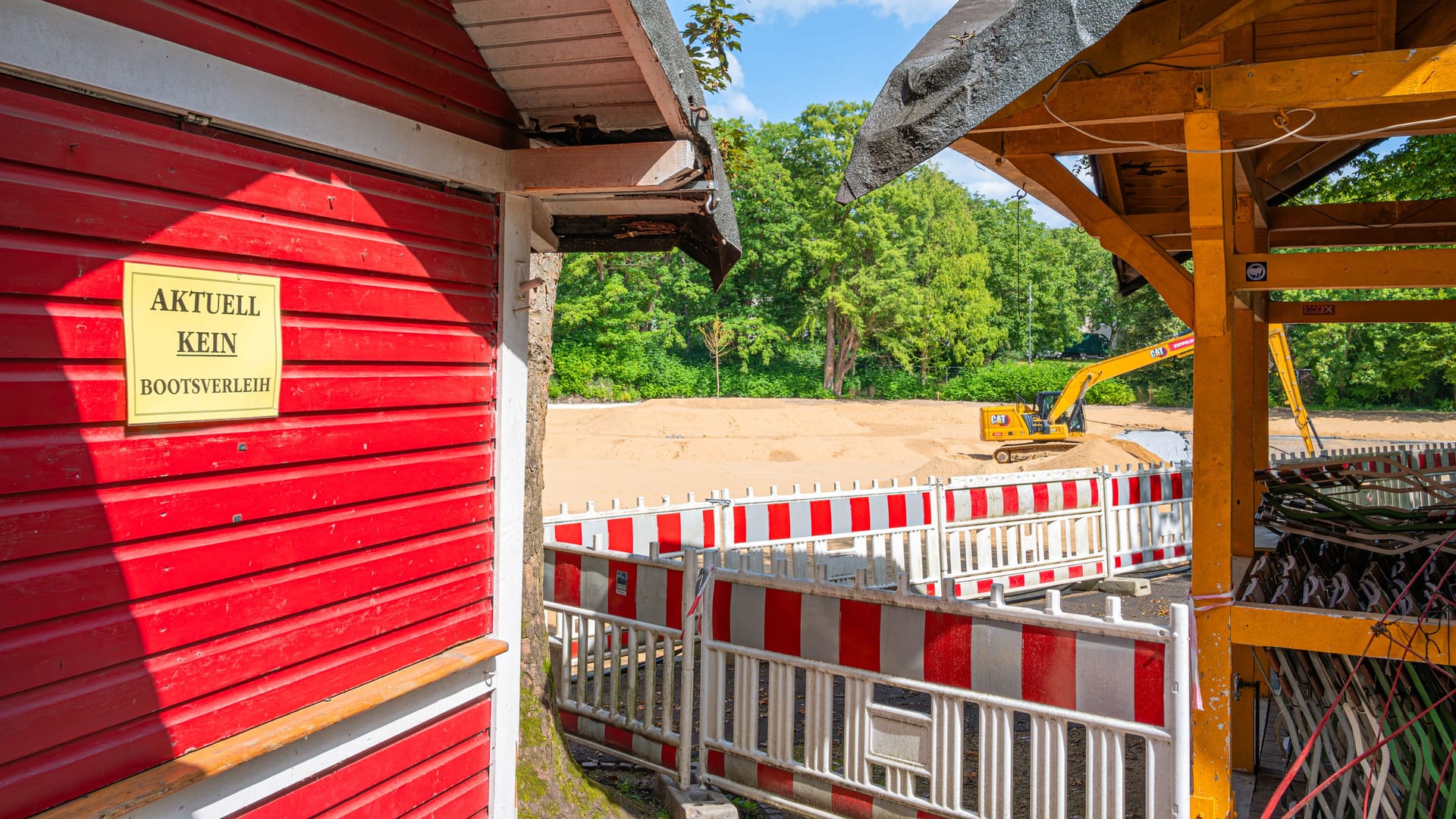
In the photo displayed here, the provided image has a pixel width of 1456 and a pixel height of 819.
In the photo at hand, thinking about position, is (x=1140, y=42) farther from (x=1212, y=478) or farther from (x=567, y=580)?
(x=567, y=580)

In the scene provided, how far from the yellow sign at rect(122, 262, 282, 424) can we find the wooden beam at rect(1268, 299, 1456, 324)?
6.61m

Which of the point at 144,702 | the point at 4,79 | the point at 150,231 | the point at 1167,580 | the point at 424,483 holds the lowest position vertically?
the point at 1167,580

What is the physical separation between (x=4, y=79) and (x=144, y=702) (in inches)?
59.5

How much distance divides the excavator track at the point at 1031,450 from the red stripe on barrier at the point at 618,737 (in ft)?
65.2

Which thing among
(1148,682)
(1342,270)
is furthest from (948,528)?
(1148,682)

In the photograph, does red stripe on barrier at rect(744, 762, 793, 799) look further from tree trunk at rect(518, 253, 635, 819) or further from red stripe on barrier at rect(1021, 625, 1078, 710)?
red stripe on barrier at rect(1021, 625, 1078, 710)

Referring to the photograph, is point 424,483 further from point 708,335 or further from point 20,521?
point 708,335

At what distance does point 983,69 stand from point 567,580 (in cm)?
439

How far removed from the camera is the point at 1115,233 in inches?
192

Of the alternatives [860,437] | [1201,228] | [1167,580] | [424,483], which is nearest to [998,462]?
[860,437]

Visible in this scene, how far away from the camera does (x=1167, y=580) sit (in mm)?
11688

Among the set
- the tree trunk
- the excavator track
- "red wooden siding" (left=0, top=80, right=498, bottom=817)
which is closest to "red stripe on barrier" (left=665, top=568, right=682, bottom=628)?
the tree trunk

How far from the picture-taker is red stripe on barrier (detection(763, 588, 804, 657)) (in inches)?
201

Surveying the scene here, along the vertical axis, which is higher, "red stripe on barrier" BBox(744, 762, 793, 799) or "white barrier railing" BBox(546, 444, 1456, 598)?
"white barrier railing" BBox(546, 444, 1456, 598)
